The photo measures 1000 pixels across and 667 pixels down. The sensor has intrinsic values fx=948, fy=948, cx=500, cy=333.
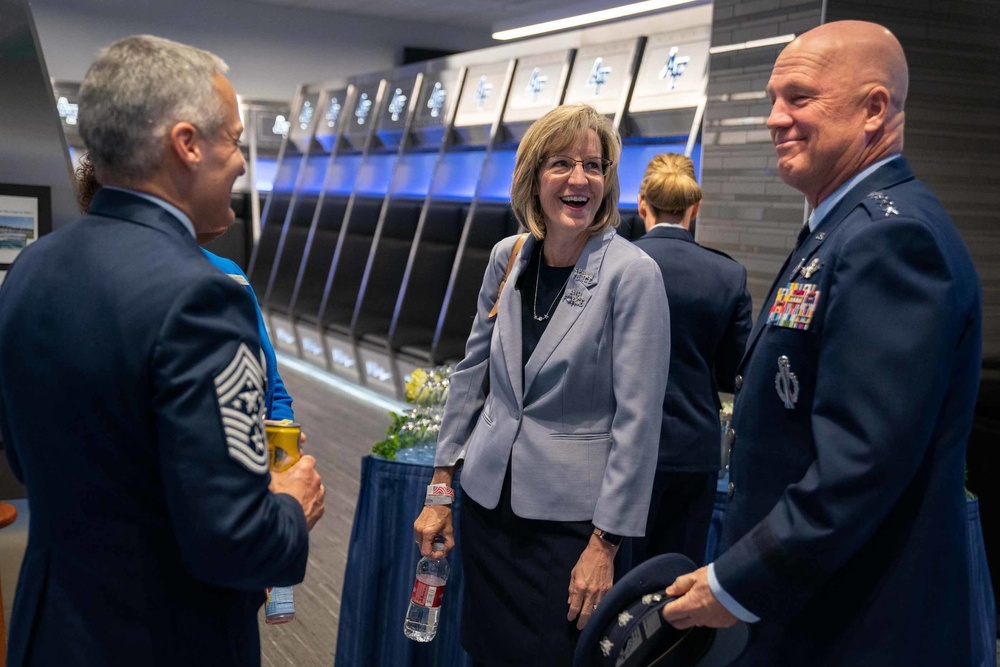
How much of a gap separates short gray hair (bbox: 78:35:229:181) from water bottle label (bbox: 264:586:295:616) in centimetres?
96

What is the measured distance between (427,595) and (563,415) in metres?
0.60

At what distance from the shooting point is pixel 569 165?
6.74ft

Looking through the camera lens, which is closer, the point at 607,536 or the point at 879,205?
the point at 879,205

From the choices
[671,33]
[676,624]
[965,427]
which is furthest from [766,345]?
[671,33]

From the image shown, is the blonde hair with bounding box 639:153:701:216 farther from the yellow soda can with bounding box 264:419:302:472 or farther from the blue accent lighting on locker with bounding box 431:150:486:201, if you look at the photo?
the blue accent lighting on locker with bounding box 431:150:486:201

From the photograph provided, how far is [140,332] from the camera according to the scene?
3.65 ft

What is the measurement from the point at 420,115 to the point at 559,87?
6.25 feet

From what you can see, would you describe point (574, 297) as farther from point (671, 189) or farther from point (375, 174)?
point (375, 174)

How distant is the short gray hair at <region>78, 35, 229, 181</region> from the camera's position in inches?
45.8

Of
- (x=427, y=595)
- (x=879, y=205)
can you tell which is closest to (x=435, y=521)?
(x=427, y=595)

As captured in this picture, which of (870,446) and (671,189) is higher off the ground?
(671,189)

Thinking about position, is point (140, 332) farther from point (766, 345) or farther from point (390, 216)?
point (390, 216)

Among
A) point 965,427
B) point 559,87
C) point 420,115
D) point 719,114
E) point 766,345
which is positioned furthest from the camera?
point 420,115

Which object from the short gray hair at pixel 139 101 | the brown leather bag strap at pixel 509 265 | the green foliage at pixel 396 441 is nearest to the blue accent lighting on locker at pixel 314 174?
the green foliage at pixel 396 441
